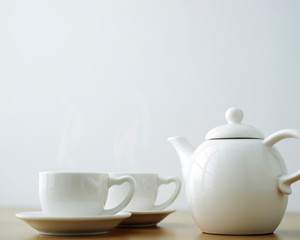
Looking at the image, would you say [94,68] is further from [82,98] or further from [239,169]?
[239,169]

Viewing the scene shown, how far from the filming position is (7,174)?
1.75 metres

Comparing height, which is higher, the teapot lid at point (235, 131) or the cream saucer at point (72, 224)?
the teapot lid at point (235, 131)

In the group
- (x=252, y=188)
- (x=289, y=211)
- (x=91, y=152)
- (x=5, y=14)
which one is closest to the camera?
(x=252, y=188)

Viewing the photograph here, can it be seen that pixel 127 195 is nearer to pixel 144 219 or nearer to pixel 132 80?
pixel 144 219

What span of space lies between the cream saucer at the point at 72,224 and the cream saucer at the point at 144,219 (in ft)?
0.42

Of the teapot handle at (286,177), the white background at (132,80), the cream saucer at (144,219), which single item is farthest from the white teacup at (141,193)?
the white background at (132,80)

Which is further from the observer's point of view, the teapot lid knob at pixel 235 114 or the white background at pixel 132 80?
the white background at pixel 132 80

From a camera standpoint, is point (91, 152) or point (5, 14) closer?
point (91, 152)

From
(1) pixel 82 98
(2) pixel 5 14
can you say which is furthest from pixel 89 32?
(2) pixel 5 14

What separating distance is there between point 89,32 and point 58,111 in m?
0.33

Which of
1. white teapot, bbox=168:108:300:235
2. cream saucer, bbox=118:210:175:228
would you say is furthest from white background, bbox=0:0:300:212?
white teapot, bbox=168:108:300:235

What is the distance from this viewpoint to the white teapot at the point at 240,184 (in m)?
0.71

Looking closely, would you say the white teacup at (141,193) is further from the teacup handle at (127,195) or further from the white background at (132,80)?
the white background at (132,80)

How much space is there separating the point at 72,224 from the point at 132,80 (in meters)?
1.03
